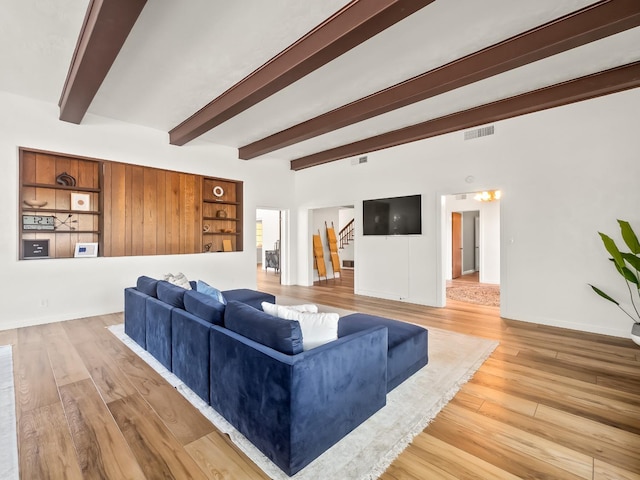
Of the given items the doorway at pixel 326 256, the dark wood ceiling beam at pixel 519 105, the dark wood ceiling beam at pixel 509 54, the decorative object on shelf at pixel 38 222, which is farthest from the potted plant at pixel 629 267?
the decorative object on shelf at pixel 38 222

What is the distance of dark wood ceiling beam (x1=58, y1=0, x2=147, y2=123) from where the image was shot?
236cm

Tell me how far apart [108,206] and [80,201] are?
1.29ft

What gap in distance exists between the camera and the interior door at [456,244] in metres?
9.12

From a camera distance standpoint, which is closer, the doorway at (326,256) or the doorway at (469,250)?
the doorway at (469,250)

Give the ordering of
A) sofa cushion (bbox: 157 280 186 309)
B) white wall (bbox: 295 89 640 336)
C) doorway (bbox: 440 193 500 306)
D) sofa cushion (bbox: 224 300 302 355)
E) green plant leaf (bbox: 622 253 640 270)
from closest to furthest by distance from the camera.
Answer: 1. sofa cushion (bbox: 224 300 302 355)
2. sofa cushion (bbox: 157 280 186 309)
3. green plant leaf (bbox: 622 253 640 270)
4. white wall (bbox: 295 89 640 336)
5. doorway (bbox: 440 193 500 306)

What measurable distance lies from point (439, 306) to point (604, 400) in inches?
124

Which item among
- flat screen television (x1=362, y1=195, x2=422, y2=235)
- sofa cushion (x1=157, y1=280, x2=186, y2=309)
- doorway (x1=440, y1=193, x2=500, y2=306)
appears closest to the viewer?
sofa cushion (x1=157, y1=280, x2=186, y2=309)

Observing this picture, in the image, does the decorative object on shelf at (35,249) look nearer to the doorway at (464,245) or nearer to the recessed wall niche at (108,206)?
the recessed wall niche at (108,206)

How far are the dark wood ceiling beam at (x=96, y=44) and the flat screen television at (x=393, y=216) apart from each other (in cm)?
491

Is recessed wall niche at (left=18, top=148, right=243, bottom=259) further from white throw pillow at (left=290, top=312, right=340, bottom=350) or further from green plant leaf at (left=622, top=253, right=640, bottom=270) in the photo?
green plant leaf at (left=622, top=253, right=640, bottom=270)

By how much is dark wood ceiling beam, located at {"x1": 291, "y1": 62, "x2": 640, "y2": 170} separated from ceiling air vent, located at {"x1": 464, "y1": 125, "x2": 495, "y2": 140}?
13cm

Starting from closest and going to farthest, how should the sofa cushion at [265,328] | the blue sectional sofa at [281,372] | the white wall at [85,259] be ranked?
1. the blue sectional sofa at [281,372]
2. the sofa cushion at [265,328]
3. the white wall at [85,259]

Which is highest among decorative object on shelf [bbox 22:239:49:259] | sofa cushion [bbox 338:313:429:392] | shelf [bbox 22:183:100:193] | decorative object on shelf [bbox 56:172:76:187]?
decorative object on shelf [bbox 56:172:76:187]

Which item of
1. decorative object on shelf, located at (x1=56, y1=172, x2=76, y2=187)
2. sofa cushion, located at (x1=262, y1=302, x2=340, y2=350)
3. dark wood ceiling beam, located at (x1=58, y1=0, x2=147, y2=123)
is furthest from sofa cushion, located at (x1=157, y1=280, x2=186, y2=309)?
decorative object on shelf, located at (x1=56, y1=172, x2=76, y2=187)
